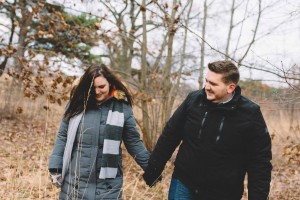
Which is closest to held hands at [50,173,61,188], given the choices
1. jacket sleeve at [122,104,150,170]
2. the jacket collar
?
jacket sleeve at [122,104,150,170]

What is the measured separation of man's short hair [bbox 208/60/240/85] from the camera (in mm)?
2613

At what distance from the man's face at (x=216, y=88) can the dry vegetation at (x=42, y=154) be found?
112cm

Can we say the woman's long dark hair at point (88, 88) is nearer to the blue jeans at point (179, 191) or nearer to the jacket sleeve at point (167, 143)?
the jacket sleeve at point (167, 143)

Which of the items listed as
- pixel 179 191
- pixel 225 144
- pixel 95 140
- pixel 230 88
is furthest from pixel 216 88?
pixel 95 140

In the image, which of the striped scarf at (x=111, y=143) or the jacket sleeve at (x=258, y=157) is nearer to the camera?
the jacket sleeve at (x=258, y=157)

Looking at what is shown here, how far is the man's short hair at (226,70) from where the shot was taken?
2.61m

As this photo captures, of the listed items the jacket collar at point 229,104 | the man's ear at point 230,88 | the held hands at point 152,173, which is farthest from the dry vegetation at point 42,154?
the man's ear at point 230,88

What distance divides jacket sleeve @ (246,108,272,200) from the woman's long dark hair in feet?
3.55

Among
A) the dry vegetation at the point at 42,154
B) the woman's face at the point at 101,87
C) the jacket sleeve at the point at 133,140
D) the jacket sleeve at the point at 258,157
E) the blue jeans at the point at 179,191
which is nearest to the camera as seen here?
the jacket sleeve at the point at 258,157

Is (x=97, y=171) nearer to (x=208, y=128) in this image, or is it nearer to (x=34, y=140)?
(x=208, y=128)

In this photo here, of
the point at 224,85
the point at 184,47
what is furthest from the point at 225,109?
the point at 184,47

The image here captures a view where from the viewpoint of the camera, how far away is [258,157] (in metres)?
2.60

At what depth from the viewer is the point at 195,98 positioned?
2.79 m

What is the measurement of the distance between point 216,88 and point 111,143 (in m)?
0.91
